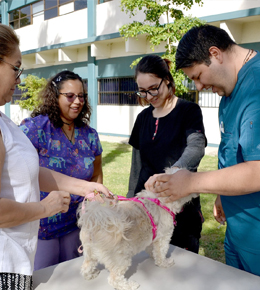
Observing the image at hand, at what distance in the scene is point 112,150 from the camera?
1161cm

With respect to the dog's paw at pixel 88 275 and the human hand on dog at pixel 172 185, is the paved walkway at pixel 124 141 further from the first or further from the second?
the dog's paw at pixel 88 275

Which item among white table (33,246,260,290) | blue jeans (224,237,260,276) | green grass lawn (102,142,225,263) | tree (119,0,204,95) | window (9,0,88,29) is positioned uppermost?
window (9,0,88,29)

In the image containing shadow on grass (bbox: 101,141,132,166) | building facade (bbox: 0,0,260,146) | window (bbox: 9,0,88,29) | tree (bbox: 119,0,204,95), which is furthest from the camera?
window (bbox: 9,0,88,29)

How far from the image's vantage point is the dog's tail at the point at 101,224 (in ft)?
5.68

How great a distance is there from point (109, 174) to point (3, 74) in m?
6.80

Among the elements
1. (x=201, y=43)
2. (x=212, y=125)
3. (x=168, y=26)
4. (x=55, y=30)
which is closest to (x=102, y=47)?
(x=55, y=30)

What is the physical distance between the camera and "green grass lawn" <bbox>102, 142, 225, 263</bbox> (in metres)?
4.70

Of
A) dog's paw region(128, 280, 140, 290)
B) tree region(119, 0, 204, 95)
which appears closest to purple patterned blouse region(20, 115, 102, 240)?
dog's paw region(128, 280, 140, 290)

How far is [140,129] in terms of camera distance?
9.56ft

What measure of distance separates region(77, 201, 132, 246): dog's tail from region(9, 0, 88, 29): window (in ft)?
51.7

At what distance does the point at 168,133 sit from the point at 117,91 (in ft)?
42.0

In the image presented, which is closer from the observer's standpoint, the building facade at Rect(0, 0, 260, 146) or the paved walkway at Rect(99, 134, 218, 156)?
the paved walkway at Rect(99, 134, 218, 156)

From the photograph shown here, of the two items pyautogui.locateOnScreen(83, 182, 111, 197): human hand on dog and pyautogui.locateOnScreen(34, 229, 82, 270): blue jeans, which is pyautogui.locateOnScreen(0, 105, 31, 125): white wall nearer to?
pyautogui.locateOnScreen(34, 229, 82, 270): blue jeans

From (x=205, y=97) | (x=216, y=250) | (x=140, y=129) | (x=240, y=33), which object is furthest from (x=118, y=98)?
(x=140, y=129)
